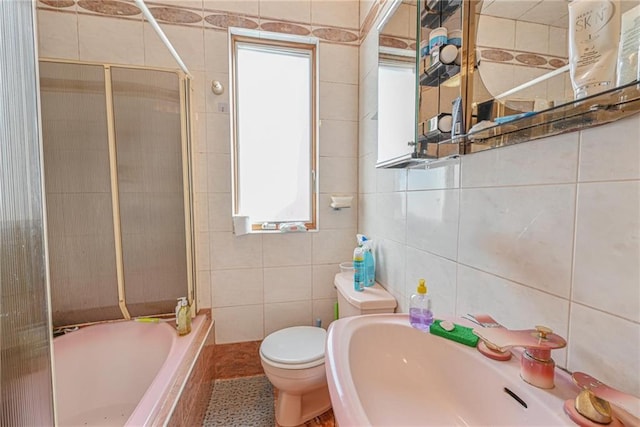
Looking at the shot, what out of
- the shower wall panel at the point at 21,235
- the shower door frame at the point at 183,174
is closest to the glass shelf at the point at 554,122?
the shower wall panel at the point at 21,235

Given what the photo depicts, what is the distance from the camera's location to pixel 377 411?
0.67 meters

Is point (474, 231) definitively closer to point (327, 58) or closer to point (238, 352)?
point (327, 58)

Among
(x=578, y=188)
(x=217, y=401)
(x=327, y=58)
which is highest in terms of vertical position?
(x=327, y=58)

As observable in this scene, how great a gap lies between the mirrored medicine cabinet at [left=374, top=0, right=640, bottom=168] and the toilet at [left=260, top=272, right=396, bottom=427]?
663 mm

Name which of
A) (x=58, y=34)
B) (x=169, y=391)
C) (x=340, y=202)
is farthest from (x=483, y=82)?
(x=58, y=34)

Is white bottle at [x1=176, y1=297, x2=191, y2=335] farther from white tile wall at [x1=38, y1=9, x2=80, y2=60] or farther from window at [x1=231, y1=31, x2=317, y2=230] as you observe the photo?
white tile wall at [x1=38, y1=9, x2=80, y2=60]

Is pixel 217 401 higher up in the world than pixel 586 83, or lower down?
lower down

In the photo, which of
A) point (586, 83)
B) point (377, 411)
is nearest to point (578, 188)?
point (586, 83)

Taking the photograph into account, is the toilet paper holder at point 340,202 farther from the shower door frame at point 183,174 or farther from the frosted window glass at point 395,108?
the shower door frame at point 183,174

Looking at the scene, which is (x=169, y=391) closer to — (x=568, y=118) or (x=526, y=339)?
(x=526, y=339)

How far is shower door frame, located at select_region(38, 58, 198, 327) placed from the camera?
1550 millimetres

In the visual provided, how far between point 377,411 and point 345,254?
1.24m

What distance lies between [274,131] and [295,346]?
128 cm

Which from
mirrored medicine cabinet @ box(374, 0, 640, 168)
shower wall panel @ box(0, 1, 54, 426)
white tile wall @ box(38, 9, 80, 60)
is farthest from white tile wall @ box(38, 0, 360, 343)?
shower wall panel @ box(0, 1, 54, 426)
